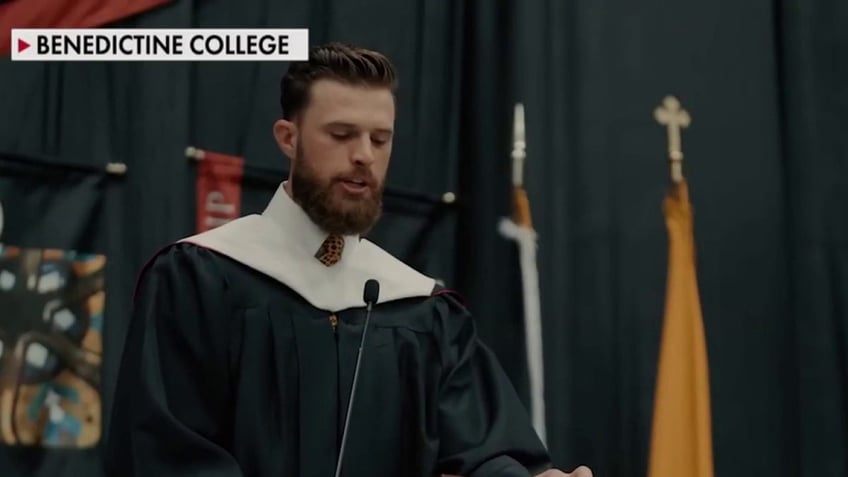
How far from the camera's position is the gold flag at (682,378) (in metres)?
2.89

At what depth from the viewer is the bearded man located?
1721mm

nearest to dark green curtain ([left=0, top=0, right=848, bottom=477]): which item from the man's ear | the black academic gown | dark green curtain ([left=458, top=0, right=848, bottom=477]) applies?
dark green curtain ([left=458, top=0, right=848, bottom=477])

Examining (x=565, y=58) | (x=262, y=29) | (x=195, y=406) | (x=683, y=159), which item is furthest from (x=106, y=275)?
(x=683, y=159)

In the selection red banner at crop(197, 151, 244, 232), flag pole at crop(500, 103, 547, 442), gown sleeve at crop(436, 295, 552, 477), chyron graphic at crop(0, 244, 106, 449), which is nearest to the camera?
gown sleeve at crop(436, 295, 552, 477)

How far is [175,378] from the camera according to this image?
1.71 m

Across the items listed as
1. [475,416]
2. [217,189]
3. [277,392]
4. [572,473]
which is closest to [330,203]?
[277,392]

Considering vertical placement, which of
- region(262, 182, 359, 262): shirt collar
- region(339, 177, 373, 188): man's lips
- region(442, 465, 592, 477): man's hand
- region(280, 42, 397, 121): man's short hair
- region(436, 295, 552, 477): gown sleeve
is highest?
region(280, 42, 397, 121): man's short hair

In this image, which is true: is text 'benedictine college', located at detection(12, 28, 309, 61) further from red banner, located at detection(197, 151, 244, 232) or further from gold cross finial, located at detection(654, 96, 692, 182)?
gold cross finial, located at detection(654, 96, 692, 182)

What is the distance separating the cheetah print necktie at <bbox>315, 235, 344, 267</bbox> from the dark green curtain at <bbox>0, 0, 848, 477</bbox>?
33.9 inches

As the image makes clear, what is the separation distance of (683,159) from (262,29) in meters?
1.18

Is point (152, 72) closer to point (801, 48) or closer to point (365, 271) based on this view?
point (365, 271)

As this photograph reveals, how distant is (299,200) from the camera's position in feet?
6.35

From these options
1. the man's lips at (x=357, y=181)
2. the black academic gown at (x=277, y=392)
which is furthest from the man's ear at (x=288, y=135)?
the black academic gown at (x=277, y=392)

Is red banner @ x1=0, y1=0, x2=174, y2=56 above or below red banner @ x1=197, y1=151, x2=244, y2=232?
above
